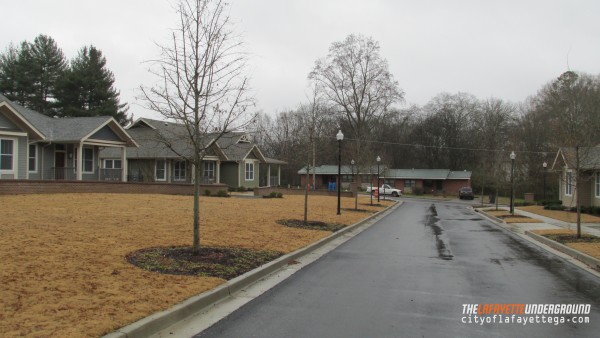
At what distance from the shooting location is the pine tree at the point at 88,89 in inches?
2098

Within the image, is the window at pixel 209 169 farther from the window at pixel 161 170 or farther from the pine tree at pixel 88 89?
the pine tree at pixel 88 89

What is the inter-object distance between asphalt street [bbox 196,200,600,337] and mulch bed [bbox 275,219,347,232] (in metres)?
3.17

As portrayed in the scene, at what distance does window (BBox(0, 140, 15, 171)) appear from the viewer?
75.8 ft

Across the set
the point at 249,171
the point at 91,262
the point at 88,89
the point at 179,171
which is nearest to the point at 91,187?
the point at 179,171

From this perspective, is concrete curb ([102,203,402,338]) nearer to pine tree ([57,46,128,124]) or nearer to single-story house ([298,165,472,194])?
pine tree ([57,46,128,124])

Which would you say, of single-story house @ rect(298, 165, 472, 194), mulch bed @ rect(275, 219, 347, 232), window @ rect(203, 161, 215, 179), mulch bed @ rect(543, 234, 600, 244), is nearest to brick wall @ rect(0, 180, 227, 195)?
window @ rect(203, 161, 215, 179)

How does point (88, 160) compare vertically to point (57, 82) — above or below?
below

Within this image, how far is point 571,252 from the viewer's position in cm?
1234

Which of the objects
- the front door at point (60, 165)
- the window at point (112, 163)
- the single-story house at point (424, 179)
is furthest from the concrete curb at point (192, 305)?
the single-story house at point (424, 179)

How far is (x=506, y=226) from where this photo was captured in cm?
2128

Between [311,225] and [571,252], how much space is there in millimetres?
8153

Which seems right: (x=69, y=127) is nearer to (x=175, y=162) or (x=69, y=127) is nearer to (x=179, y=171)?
(x=175, y=162)

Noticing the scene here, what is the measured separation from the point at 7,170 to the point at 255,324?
22366 mm

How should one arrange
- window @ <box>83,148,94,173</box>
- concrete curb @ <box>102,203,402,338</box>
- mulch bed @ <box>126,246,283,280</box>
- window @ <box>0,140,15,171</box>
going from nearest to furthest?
concrete curb @ <box>102,203,402,338</box> < mulch bed @ <box>126,246,283,280</box> < window @ <box>0,140,15,171</box> < window @ <box>83,148,94,173</box>
